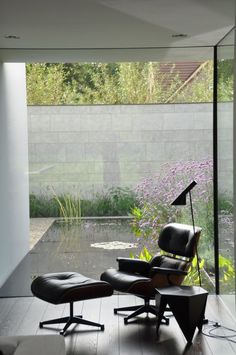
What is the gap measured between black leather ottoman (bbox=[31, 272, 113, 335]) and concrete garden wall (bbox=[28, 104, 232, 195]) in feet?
4.74

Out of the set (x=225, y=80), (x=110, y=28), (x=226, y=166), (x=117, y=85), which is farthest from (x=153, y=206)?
(x=110, y=28)

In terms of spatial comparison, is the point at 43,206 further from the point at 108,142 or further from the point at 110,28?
the point at 110,28

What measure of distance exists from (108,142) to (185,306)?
2.27 meters

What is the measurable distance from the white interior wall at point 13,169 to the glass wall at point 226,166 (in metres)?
2.11

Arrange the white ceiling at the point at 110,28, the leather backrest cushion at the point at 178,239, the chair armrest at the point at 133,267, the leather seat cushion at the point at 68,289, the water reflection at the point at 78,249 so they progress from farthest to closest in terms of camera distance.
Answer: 1. the water reflection at the point at 78,249
2. the chair armrest at the point at 133,267
3. the leather backrest cushion at the point at 178,239
4. the leather seat cushion at the point at 68,289
5. the white ceiling at the point at 110,28

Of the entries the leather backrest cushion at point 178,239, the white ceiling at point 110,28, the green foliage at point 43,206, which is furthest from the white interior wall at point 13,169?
the leather backrest cushion at point 178,239

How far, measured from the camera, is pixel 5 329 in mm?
4992

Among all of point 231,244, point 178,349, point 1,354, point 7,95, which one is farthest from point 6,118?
point 1,354

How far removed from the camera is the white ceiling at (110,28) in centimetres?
423

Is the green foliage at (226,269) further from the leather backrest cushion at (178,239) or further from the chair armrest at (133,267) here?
the chair armrest at (133,267)

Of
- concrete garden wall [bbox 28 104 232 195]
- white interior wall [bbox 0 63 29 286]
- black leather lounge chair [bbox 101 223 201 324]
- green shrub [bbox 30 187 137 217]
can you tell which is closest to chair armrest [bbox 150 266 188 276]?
black leather lounge chair [bbox 101 223 201 324]

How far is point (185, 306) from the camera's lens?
15.3 ft

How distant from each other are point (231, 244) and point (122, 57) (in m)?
2.34

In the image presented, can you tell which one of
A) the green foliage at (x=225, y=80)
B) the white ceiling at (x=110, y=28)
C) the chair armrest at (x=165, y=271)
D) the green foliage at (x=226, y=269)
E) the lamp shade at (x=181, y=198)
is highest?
the white ceiling at (x=110, y=28)
